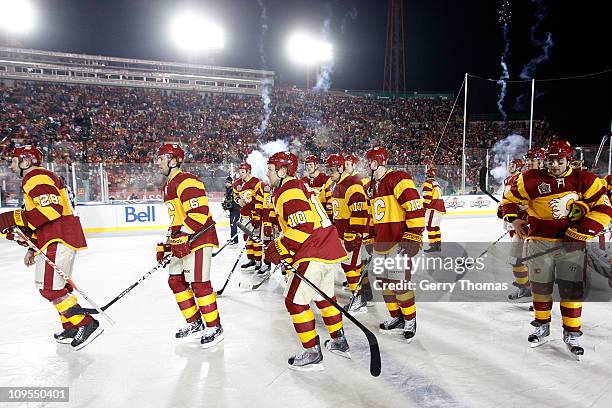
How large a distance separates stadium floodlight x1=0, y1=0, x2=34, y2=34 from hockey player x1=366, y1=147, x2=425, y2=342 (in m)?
21.4

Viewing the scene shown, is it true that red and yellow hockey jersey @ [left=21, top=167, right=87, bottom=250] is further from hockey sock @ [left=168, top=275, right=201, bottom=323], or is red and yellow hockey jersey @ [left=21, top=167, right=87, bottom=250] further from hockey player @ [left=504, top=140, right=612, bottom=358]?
hockey player @ [left=504, top=140, right=612, bottom=358]

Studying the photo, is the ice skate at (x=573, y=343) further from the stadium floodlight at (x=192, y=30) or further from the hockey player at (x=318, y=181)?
the stadium floodlight at (x=192, y=30)

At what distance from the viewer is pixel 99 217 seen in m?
10.2

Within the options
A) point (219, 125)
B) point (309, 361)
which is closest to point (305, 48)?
point (219, 125)

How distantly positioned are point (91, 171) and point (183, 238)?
810 cm

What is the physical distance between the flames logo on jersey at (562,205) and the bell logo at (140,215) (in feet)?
30.1

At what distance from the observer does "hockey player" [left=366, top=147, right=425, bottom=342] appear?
362 centimetres

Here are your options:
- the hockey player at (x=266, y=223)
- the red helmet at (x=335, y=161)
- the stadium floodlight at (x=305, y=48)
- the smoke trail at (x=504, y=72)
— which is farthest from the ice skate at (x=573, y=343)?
the stadium floodlight at (x=305, y=48)

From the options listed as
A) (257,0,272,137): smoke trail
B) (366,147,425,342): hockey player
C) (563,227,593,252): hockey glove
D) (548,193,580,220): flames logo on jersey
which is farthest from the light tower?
(563,227,593,252): hockey glove

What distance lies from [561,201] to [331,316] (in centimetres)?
201

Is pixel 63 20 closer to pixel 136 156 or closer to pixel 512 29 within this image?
pixel 136 156

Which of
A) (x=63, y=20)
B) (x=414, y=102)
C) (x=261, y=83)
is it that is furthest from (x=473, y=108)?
(x=63, y=20)

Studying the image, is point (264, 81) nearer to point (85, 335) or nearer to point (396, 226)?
point (396, 226)

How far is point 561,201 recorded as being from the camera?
3.36 m
